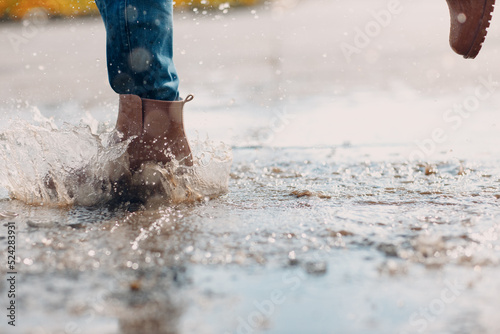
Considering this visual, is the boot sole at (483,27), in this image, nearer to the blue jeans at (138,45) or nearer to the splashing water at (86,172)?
the splashing water at (86,172)

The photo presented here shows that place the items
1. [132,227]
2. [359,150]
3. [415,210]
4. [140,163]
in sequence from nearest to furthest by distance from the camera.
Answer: [132,227] → [415,210] → [140,163] → [359,150]

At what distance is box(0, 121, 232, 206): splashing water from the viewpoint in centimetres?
196

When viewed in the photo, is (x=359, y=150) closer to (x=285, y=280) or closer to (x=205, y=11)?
(x=285, y=280)

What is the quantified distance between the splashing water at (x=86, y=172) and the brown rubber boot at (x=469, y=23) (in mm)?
921

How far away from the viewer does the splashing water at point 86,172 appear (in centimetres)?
196

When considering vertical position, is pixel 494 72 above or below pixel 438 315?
above

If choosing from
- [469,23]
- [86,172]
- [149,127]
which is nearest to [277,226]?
[149,127]

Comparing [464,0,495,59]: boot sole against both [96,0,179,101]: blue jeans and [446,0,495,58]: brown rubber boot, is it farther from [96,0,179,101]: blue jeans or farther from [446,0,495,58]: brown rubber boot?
[96,0,179,101]: blue jeans

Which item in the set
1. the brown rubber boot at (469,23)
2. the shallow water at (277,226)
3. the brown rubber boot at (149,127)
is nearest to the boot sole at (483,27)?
the brown rubber boot at (469,23)

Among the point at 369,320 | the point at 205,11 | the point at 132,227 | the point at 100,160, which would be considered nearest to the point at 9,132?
the point at 100,160

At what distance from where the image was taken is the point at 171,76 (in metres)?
2.02

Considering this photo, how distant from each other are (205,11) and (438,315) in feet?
40.9

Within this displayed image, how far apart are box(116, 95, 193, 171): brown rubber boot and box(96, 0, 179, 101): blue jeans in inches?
1.4

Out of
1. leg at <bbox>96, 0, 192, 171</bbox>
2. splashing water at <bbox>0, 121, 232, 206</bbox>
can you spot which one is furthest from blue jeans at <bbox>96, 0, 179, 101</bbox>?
splashing water at <bbox>0, 121, 232, 206</bbox>
